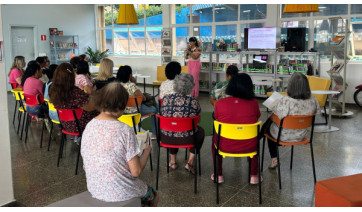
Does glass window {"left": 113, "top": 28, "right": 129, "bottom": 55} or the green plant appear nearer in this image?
the green plant

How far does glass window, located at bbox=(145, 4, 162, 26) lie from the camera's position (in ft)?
38.1

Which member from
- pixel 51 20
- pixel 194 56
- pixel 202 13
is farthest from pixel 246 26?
pixel 51 20

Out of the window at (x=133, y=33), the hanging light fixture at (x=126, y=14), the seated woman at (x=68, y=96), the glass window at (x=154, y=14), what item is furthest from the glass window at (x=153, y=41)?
the seated woman at (x=68, y=96)

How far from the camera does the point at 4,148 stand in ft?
9.87

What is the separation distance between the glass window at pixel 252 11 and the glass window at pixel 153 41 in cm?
321

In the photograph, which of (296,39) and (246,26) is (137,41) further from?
(296,39)

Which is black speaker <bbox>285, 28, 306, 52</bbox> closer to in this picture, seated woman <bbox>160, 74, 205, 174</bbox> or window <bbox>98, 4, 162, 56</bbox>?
window <bbox>98, 4, 162, 56</bbox>

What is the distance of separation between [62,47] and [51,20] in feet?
3.17

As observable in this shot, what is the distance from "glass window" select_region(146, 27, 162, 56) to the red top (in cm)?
876

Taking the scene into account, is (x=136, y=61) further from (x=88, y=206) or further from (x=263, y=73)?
(x=88, y=206)

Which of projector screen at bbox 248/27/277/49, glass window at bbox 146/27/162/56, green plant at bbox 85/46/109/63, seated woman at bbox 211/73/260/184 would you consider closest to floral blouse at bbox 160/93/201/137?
seated woman at bbox 211/73/260/184

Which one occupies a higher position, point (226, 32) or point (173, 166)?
point (226, 32)

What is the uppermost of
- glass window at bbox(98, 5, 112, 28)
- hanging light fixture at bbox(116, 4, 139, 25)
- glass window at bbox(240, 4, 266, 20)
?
glass window at bbox(98, 5, 112, 28)

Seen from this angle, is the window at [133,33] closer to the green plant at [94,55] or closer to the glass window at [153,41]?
the glass window at [153,41]
